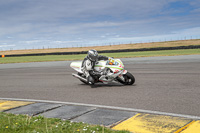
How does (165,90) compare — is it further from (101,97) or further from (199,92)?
(101,97)

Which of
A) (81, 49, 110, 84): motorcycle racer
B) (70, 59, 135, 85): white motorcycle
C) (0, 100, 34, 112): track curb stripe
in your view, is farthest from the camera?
(81, 49, 110, 84): motorcycle racer

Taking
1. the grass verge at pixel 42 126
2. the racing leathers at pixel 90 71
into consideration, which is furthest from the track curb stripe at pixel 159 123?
the racing leathers at pixel 90 71

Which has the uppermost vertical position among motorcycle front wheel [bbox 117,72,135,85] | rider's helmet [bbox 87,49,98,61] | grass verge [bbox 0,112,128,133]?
rider's helmet [bbox 87,49,98,61]

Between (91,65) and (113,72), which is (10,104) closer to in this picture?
(91,65)

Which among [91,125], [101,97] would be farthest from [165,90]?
[91,125]

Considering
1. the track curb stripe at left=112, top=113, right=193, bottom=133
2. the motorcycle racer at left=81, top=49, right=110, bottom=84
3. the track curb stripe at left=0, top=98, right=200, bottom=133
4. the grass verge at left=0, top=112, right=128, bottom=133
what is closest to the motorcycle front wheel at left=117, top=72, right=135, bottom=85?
the motorcycle racer at left=81, top=49, right=110, bottom=84

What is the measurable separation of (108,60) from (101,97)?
7.95 ft

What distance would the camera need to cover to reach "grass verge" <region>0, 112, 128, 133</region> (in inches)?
179

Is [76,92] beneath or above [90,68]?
beneath

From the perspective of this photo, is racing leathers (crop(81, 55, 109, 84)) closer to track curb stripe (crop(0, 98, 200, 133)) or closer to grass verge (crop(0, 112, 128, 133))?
track curb stripe (crop(0, 98, 200, 133))

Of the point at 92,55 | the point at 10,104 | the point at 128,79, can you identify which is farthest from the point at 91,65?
the point at 10,104

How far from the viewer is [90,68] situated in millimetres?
9906

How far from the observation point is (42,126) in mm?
4895

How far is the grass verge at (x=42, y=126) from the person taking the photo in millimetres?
4547
